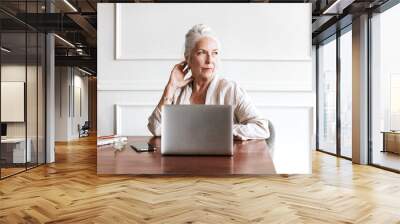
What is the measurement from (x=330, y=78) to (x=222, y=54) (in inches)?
173

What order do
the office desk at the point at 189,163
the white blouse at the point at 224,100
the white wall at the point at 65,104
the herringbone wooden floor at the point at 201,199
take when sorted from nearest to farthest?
1. the office desk at the point at 189,163
2. the herringbone wooden floor at the point at 201,199
3. the white blouse at the point at 224,100
4. the white wall at the point at 65,104

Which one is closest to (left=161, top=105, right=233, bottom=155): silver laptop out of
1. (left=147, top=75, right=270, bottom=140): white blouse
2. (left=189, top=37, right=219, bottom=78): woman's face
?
(left=147, top=75, right=270, bottom=140): white blouse

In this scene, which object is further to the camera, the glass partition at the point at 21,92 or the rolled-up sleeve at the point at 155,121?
Answer: the glass partition at the point at 21,92

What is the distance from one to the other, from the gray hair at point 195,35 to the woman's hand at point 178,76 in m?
0.13

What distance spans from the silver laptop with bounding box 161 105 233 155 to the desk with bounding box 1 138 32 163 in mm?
3429

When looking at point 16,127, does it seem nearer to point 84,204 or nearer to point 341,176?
point 84,204

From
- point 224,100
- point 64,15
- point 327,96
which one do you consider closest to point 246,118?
point 224,100

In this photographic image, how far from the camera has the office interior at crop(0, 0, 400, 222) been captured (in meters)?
5.07

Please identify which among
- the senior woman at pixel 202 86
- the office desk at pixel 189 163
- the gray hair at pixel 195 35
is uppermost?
the gray hair at pixel 195 35

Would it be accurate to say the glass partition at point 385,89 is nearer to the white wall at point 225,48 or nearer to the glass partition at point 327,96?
the glass partition at point 327,96

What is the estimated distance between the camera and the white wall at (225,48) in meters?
4.23

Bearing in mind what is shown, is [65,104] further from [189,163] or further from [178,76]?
[189,163]

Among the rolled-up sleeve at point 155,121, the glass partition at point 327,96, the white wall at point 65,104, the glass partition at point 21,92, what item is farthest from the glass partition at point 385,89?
the white wall at point 65,104

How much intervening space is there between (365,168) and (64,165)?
4.54m
